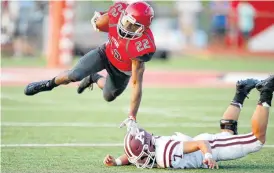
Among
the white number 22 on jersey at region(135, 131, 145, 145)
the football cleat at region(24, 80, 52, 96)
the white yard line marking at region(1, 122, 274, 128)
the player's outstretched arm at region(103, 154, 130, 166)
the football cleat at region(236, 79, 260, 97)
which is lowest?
the white yard line marking at region(1, 122, 274, 128)

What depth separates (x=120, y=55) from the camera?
34.0 ft

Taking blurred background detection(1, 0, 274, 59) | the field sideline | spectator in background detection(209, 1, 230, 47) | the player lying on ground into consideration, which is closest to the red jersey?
the field sideline

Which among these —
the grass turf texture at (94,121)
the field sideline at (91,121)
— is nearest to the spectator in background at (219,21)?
the field sideline at (91,121)

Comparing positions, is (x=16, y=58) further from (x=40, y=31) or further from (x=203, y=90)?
(x=203, y=90)

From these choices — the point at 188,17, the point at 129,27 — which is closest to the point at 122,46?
the point at 129,27

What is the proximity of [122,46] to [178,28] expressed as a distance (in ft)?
76.4

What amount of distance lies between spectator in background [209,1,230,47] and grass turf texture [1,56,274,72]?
1.49 meters

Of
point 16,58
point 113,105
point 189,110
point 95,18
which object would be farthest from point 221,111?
point 16,58

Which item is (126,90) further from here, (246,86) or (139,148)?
(139,148)

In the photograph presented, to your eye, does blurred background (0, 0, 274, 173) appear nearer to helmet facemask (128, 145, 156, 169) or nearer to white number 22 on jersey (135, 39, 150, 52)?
helmet facemask (128, 145, 156, 169)

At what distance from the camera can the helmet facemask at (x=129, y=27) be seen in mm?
9742

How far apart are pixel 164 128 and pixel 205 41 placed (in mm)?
21221

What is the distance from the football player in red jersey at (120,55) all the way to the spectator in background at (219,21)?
19232mm

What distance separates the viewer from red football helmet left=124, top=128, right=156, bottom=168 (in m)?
8.57
